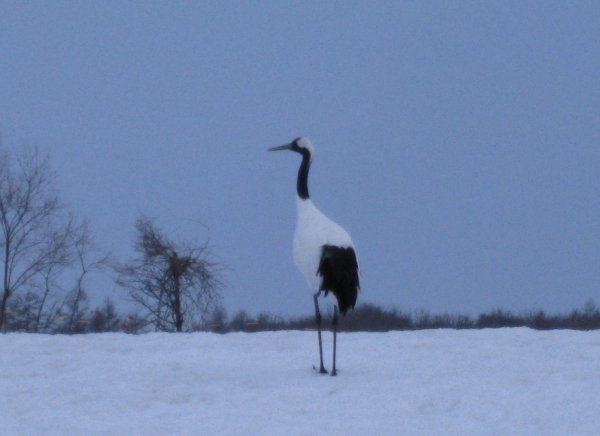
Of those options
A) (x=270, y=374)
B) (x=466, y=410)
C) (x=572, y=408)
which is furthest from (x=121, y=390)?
(x=572, y=408)

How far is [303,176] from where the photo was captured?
856 cm

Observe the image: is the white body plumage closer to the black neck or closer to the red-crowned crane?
the red-crowned crane

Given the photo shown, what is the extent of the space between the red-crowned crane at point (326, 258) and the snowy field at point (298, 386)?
0.84 meters

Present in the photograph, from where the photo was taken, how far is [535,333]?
11633 mm

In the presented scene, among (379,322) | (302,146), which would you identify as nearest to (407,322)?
(379,322)

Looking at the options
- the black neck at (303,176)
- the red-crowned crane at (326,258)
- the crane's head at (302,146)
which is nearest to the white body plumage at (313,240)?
the red-crowned crane at (326,258)

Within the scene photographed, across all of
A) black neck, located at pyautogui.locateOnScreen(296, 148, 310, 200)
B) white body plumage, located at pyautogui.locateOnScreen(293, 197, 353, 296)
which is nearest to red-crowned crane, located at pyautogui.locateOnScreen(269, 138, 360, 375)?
white body plumage, located at pyautogui.locateOnScreen(293, 197, 353, 296)

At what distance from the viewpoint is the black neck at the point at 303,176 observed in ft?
27.7

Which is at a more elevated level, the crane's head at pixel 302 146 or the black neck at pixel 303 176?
the crane's head at pixel 302 146

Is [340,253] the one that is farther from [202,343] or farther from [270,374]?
[202,343]

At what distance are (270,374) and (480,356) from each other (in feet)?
8.74

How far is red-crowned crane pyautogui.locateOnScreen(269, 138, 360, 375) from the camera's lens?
26.2ft

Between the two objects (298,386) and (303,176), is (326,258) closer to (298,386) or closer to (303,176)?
(303,176)

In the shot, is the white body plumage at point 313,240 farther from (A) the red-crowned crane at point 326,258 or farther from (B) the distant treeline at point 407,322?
(B) the distant treeline at point 407,322
